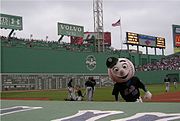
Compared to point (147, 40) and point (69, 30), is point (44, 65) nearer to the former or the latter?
point (69, 30)

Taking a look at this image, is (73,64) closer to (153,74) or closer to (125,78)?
(153,74)

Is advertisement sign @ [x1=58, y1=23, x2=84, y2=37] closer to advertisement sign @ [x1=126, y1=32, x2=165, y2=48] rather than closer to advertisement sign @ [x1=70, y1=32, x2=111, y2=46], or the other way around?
advertisement sign @ [x1=70, y1=32, x2=111, y2=46]

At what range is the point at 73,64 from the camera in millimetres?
51219

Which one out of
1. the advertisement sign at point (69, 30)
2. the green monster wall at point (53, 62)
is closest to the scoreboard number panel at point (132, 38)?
the green monster wall at point (53, 62)

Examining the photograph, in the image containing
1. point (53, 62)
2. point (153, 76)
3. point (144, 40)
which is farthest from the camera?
point (144, 40)

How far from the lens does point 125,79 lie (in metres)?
8.30

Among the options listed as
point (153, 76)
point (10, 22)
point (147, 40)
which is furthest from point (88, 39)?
point (10, 22)

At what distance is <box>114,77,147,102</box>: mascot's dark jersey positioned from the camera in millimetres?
8312

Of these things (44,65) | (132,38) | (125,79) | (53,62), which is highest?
(132,38)

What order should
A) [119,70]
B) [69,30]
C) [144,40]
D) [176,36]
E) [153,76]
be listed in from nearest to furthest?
[119,70] → [69,30] → [153,76] → [176,36] → [144,40]

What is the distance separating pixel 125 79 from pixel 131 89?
261mm

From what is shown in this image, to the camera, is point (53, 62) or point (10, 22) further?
point (10, 22)

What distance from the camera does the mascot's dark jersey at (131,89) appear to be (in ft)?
27.3

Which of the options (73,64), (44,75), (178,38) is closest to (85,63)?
(73,64)
